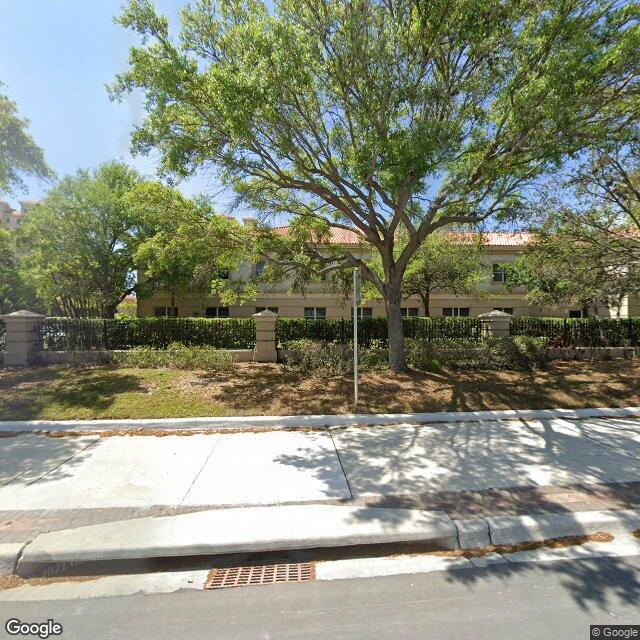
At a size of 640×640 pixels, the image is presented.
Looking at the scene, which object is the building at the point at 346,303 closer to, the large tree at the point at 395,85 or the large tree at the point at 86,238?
the large tree at the point at 86,238

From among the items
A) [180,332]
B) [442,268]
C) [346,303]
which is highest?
[442,268]

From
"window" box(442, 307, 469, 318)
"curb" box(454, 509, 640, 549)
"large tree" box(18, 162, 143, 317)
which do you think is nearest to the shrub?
"curb" box(454, 509, 640, 549)

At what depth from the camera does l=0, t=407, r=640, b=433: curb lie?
721 centimetres

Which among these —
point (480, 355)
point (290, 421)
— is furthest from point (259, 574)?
point (480, 355)

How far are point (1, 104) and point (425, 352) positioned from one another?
18006mm

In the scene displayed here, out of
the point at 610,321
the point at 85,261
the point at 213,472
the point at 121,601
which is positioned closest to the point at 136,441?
the point at 213,472

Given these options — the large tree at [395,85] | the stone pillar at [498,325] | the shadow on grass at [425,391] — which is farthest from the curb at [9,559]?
the stone pillar at [498,325]

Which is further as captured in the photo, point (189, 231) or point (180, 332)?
point (180, 332)

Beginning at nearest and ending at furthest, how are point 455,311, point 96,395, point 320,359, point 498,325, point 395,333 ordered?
point 96,395 → point 395,333 → point 320,359 → point 498,325 → point 455,311

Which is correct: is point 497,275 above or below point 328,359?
above

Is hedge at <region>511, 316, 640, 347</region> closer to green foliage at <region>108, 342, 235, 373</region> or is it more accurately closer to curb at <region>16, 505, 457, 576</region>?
green foliage at <region>108, 342, 235, 373</region>

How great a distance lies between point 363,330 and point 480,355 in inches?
168

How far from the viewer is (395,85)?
8461 millimetres

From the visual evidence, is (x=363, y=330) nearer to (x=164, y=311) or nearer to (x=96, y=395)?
(x=96, y=395)
